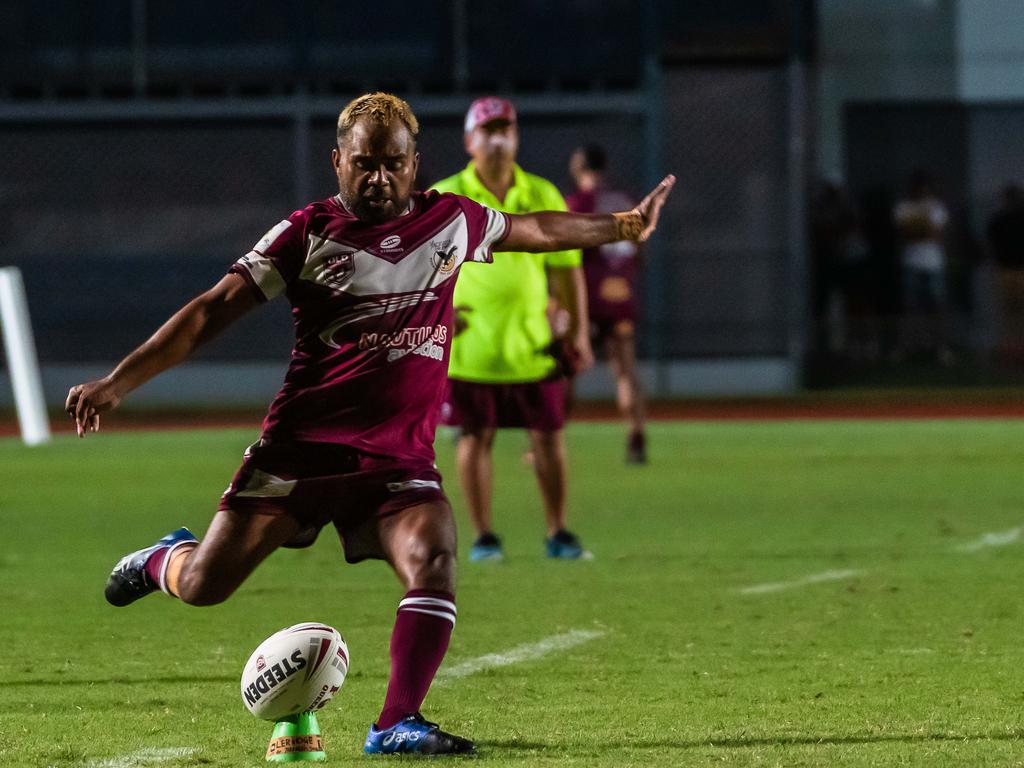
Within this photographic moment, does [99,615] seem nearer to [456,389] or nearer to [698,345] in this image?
[456,389]

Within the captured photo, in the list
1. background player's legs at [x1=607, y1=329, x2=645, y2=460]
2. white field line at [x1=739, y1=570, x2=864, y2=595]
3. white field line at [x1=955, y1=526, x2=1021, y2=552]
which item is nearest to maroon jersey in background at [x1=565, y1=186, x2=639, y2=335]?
background player's legs at [x1=607, y1=329, x2=645, y2=460]

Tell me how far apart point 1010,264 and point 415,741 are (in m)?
19.8

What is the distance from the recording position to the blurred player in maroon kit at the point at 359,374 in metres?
5.75

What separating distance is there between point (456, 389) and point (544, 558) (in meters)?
0.96

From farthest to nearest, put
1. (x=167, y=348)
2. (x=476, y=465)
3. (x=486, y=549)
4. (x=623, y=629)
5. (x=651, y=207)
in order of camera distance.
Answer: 1. (x=486, y=549)
2. (x=476, y=465)
3. (x=623, y=629)
4. (x=651, y=207)
5. (x=167, y=348)

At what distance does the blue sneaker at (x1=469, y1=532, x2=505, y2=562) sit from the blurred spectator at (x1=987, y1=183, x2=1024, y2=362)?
14814 millimetres

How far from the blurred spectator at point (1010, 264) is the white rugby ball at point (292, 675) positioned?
19.3 metres

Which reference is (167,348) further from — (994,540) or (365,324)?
(994,540)

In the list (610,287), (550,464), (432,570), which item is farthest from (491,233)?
(610,287)

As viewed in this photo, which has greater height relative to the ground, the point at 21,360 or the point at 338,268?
the point at 338,268

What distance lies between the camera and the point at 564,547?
33.8 ft

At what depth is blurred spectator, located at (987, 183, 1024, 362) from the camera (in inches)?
940

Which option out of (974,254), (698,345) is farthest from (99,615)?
(974,254)

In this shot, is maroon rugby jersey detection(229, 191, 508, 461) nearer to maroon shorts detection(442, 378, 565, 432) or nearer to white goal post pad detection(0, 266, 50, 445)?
maroon shorts detection(442, 378, 565, 432)
